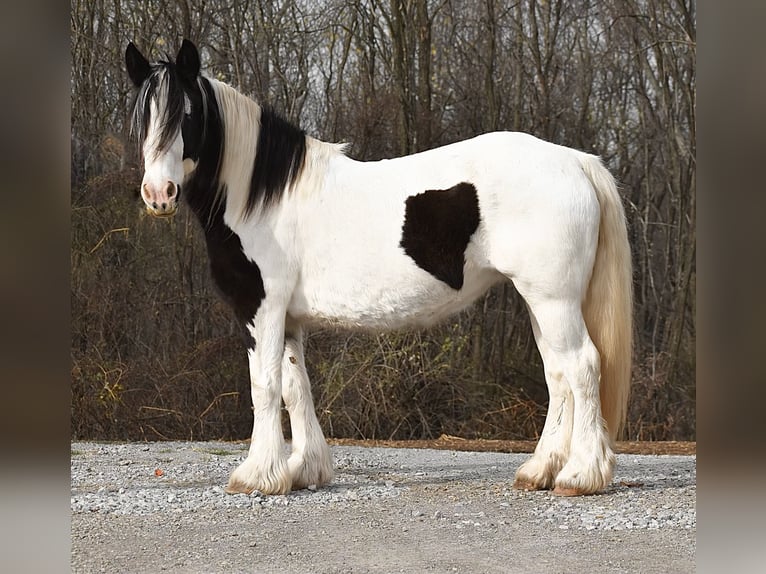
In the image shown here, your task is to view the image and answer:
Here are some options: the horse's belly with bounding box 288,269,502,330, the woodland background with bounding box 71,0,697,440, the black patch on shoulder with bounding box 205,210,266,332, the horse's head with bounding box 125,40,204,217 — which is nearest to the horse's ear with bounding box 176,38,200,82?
the horse's head with bounding box 125,40,204,217

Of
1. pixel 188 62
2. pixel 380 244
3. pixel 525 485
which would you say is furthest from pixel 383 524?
pixel 188 62

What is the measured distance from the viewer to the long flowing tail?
14.5 ft

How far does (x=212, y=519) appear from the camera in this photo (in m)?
4.12

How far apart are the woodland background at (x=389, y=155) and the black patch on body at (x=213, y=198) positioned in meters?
3.61

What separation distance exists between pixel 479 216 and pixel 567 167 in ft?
1.89

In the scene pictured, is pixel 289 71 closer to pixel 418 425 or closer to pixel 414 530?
pixel 418 425

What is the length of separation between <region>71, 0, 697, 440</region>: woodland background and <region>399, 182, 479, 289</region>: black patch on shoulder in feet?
12.4

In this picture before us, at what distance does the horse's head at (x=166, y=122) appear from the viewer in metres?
4.28

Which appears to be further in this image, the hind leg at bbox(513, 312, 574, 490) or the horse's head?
the hind leg at bbox(513, 312, 574, 490)

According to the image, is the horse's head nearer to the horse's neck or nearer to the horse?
the horse
